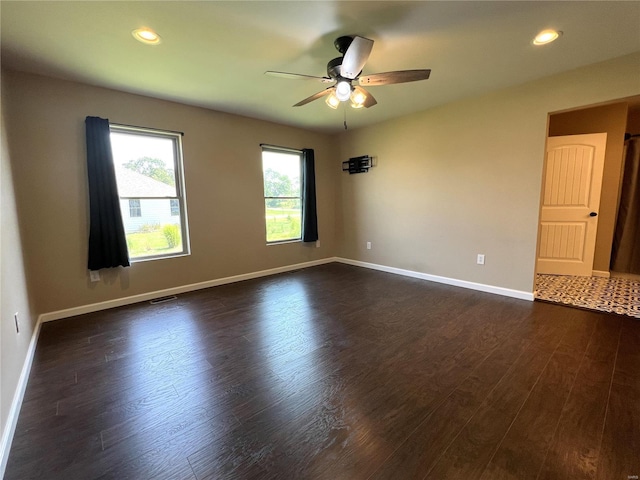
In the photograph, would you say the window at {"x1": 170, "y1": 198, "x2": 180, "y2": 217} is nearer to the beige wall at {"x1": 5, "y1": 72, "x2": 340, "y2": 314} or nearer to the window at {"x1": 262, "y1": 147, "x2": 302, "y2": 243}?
the beige wall at {"x1": 5, "y1": 72, "x2": 340, "y2": 314}

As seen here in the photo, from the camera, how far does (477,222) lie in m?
3.70

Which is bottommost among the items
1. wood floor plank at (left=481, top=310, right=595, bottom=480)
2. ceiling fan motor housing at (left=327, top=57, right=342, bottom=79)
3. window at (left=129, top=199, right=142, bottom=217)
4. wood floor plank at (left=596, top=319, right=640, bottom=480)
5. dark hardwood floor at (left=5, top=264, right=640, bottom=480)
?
dark hardwood floor at (left=5, top=264, right=640, bottom=480)

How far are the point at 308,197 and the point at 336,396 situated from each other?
379 cm

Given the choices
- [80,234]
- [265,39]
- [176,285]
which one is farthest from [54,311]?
[265,39]

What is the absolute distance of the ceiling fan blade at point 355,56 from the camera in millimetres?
1892

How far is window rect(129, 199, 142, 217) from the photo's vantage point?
344cm

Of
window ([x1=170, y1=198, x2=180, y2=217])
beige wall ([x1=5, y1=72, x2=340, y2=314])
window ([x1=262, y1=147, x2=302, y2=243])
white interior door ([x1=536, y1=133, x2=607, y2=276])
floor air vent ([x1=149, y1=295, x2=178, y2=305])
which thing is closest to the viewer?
beige wall ([x1=5, y1=72, x2=340, y2=314])

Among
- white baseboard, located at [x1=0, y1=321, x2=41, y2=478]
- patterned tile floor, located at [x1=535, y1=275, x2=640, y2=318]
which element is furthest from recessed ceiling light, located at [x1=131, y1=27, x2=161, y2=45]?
patterned tile floor, located at [x1=535, y1=275, x2=640, y2=318]

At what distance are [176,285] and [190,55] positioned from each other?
276 centimetres

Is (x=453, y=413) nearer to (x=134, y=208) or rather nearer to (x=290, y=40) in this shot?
(x=290, y=40)

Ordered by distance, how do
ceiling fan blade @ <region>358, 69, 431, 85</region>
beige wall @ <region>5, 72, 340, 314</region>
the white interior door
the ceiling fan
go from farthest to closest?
the white interior door → beige wall @ <region>5, 72, 340, 314</region> → ceiling fan blade @ <region>358, 69, 431, 85</region> → the ceiling fan

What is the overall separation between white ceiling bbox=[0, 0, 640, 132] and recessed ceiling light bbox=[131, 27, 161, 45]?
59mm

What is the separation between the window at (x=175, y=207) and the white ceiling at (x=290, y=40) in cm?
129

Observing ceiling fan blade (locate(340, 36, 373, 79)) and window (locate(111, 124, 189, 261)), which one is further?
window (locate(111, 124, 189, 261))
